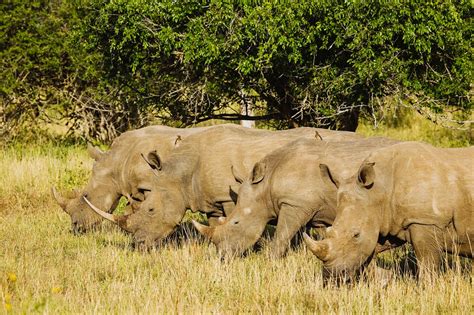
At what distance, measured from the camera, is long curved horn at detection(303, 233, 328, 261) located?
23.0 ft

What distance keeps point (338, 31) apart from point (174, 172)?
4394 mm

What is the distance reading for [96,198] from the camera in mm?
11773

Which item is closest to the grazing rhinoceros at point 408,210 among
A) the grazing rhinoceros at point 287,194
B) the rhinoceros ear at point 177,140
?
the grazing rhinoceros at point 287,194

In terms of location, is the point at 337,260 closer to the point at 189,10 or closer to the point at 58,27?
the point at 189,10

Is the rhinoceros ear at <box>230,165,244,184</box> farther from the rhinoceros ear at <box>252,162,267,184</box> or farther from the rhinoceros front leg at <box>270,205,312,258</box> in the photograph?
the rhinoceros front leg at <box>270,205,312,258</box>

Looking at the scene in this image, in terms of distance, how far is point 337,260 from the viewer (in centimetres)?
718

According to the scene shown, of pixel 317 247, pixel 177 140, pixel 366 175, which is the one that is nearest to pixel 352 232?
pixel 317 247

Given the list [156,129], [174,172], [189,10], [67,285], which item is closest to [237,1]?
[189,10]

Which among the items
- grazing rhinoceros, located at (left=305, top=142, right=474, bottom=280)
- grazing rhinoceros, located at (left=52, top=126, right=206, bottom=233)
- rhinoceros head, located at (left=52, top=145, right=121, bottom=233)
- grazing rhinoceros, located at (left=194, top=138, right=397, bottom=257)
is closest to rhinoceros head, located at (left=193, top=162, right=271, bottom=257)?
grazing rhinoceros, located at (left=194, top=138, right=397, bottom=257)

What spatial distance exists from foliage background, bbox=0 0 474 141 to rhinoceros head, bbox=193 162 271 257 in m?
4.39

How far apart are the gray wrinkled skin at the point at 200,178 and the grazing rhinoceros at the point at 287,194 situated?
712 millimetres

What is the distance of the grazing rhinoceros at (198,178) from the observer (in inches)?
394

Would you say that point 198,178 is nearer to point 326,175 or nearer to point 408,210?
point 326,175

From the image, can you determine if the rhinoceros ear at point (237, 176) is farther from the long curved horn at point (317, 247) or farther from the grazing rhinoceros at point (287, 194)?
the long curved horn at point (317, 247)
